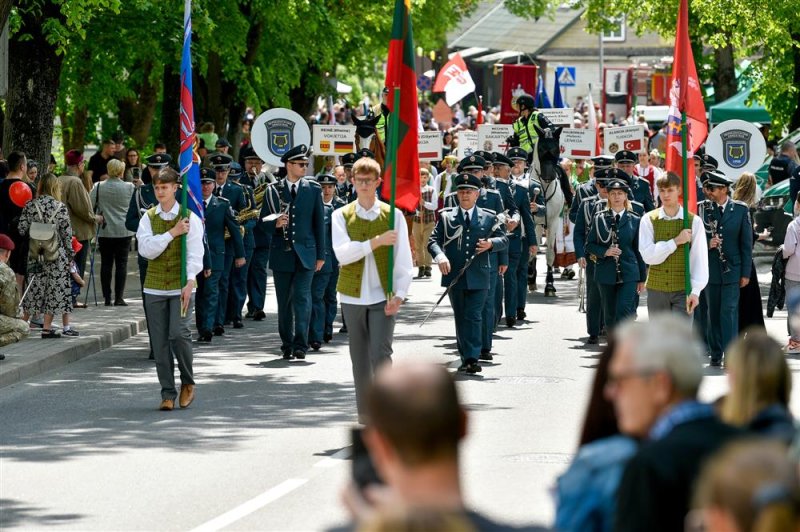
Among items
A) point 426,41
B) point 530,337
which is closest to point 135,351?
point 530,337

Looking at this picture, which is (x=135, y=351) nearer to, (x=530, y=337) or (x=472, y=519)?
(x=530, y=337)

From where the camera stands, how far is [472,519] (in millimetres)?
3996

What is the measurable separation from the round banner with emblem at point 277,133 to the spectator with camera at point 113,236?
2809 millimetres

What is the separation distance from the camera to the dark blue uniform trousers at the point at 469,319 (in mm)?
15398

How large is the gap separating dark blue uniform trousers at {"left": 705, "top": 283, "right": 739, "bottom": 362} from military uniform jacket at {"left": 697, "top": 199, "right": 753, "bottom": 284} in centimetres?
8

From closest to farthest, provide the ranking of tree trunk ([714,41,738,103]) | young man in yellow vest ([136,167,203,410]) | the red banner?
young man in yellow vest ([136,167,203,410]), the red banner, tree trunk ([714,41,738,103])

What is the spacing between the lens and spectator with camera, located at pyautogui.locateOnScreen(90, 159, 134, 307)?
2120cm

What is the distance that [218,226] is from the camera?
61.0 feet

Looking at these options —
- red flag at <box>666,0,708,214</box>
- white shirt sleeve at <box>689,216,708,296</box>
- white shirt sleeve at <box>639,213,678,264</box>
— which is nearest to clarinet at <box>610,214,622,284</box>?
red flag at <box>666,0,708,214</box>

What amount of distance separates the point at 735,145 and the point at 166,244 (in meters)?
14.7

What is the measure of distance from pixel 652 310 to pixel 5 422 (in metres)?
5.70

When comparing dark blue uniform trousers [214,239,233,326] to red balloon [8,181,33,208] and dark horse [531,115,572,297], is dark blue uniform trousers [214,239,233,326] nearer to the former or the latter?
red balloon [8,181,33,208]

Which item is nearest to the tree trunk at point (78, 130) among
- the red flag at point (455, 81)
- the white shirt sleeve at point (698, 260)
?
the red flag at point (455, 81)

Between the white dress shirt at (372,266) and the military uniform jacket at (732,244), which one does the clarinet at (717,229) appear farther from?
the white dress shirt at (372,266)
